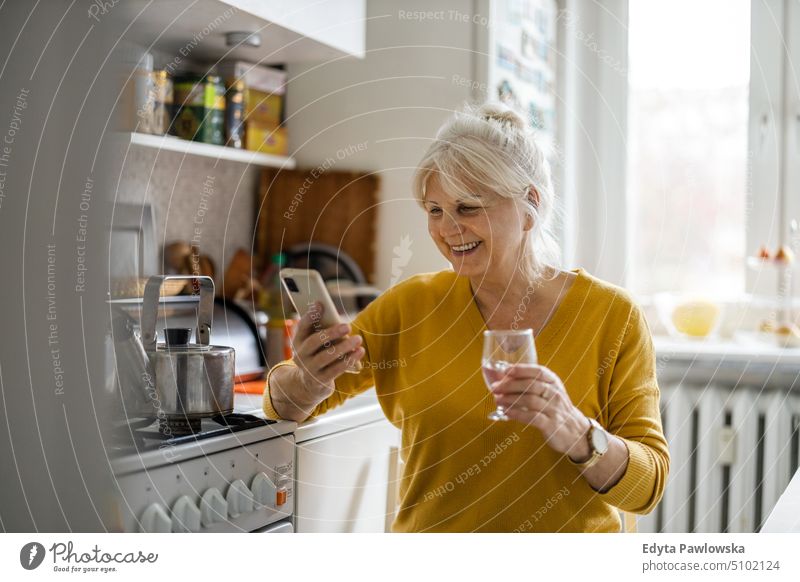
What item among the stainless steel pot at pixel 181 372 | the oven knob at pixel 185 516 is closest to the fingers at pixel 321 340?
the stainless steel pot at pixel 181 372

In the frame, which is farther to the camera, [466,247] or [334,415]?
[334,415]

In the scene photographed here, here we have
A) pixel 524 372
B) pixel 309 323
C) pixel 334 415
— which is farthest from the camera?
pixel 334 415

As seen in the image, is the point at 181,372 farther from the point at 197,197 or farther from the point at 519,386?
the point at 197,197

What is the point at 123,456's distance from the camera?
911 millimetres

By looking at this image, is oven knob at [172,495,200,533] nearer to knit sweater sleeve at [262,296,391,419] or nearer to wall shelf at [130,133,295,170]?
knit sweater sleeve at [262,296,391,419]

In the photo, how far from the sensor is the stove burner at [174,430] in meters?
0.94

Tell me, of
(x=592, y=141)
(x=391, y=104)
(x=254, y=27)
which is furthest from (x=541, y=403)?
(x=592, y=141)

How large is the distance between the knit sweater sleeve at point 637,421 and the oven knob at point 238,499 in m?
0.43

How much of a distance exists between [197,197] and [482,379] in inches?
32.0

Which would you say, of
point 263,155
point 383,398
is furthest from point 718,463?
point 263,155

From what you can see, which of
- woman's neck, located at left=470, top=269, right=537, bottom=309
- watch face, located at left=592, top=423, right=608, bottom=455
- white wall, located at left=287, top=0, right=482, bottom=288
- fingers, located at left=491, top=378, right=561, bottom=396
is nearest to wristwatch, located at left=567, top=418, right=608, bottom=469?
watch face, located at left=592, top=423, right=608, bottom=455

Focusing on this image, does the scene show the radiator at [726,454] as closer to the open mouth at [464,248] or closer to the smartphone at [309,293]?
the open mouth at [464,248]

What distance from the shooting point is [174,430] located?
1.00m

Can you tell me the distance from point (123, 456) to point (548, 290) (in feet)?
1.86
